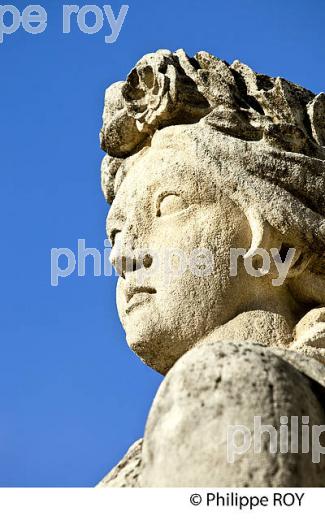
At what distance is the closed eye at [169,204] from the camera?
820cm

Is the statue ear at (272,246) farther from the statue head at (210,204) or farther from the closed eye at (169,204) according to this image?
the closed eye at (169,204)

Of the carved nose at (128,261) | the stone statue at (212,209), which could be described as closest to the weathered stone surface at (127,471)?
the stone statue at (212,209)

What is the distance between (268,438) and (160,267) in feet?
7.65

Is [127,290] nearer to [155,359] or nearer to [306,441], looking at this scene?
[155,359]

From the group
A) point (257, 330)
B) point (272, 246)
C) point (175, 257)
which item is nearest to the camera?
point (257, 330)

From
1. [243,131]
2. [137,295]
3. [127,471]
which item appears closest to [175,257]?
[137,295]

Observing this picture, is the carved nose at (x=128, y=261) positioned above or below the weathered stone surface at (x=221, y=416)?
above

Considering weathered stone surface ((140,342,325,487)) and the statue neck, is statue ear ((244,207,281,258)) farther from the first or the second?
weathered stone surface ((140,342,325,487))

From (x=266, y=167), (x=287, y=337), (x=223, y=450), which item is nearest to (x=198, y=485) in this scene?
(x=223, y=450)

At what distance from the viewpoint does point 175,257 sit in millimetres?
7992

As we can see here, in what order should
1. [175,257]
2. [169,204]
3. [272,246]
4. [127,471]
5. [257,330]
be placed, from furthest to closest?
[169,204]
[272,246]
[175,257]
[257,330]
[127,471]

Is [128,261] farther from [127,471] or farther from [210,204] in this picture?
[127,471]

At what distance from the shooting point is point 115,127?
29.1 feet

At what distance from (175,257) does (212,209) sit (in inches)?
15.7
